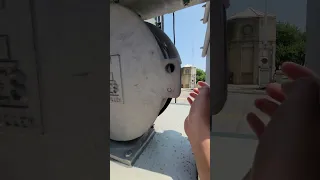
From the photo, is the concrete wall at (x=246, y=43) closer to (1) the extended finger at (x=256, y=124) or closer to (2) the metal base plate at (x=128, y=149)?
(1) the extended finger at (x=256, y=124)

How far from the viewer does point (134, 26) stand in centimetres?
132

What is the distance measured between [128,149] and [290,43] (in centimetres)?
130

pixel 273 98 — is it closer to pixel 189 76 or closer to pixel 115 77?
pixel 115 77

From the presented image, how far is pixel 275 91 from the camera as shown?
258 mm

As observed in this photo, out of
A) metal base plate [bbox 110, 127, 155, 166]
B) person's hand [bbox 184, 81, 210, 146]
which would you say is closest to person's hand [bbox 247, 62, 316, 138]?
person's hand [bbox 184, 81, 210, 146]

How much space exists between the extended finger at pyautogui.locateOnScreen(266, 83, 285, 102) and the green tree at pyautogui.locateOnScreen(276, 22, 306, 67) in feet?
0.08

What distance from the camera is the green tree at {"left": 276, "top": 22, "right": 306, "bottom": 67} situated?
0.83ft

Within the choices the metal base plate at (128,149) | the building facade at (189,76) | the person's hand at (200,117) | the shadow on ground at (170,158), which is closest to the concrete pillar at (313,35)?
the person's hand at (200,117)

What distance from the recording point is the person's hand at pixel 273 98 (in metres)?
0.25

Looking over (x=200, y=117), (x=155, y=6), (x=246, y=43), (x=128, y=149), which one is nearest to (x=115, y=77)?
(x=128, y=149)

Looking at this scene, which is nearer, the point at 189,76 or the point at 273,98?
the point at 273,98

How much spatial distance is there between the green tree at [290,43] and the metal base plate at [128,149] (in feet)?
3.82
